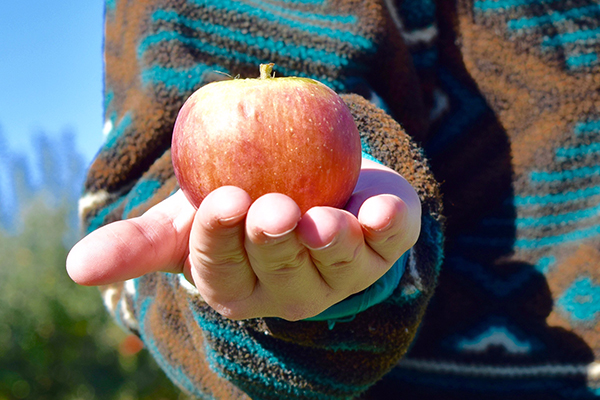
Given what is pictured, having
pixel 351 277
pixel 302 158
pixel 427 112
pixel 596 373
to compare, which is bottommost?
pixel 596 373

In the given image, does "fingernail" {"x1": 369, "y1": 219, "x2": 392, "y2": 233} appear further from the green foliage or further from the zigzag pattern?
the green foliage

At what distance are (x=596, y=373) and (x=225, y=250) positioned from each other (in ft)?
3.15

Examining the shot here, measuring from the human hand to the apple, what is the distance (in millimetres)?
59

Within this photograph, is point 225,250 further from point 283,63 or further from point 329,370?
point 283,63

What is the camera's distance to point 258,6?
1039 mm

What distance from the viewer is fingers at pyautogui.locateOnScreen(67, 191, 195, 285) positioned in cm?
58

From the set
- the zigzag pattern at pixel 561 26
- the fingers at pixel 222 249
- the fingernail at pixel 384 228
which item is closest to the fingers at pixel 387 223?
the fingernail at pixel 384 228

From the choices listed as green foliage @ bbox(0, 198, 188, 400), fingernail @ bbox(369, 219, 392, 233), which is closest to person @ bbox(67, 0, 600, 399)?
fingernail @ bbox(369, 219, 392, 233)

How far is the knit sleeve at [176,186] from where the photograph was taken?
87 cm

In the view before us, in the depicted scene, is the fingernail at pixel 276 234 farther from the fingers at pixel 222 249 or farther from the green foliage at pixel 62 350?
the green foliage at pixel 62 350

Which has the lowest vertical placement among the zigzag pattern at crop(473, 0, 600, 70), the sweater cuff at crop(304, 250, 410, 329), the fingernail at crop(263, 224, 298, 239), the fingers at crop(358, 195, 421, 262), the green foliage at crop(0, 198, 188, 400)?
the green foliage at crop(0, 198, 188, 400)

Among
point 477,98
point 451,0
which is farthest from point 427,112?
point 451,0

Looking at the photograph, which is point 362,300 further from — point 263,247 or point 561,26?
point 561,26

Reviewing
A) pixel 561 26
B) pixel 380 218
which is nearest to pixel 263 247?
pixel 380 218
